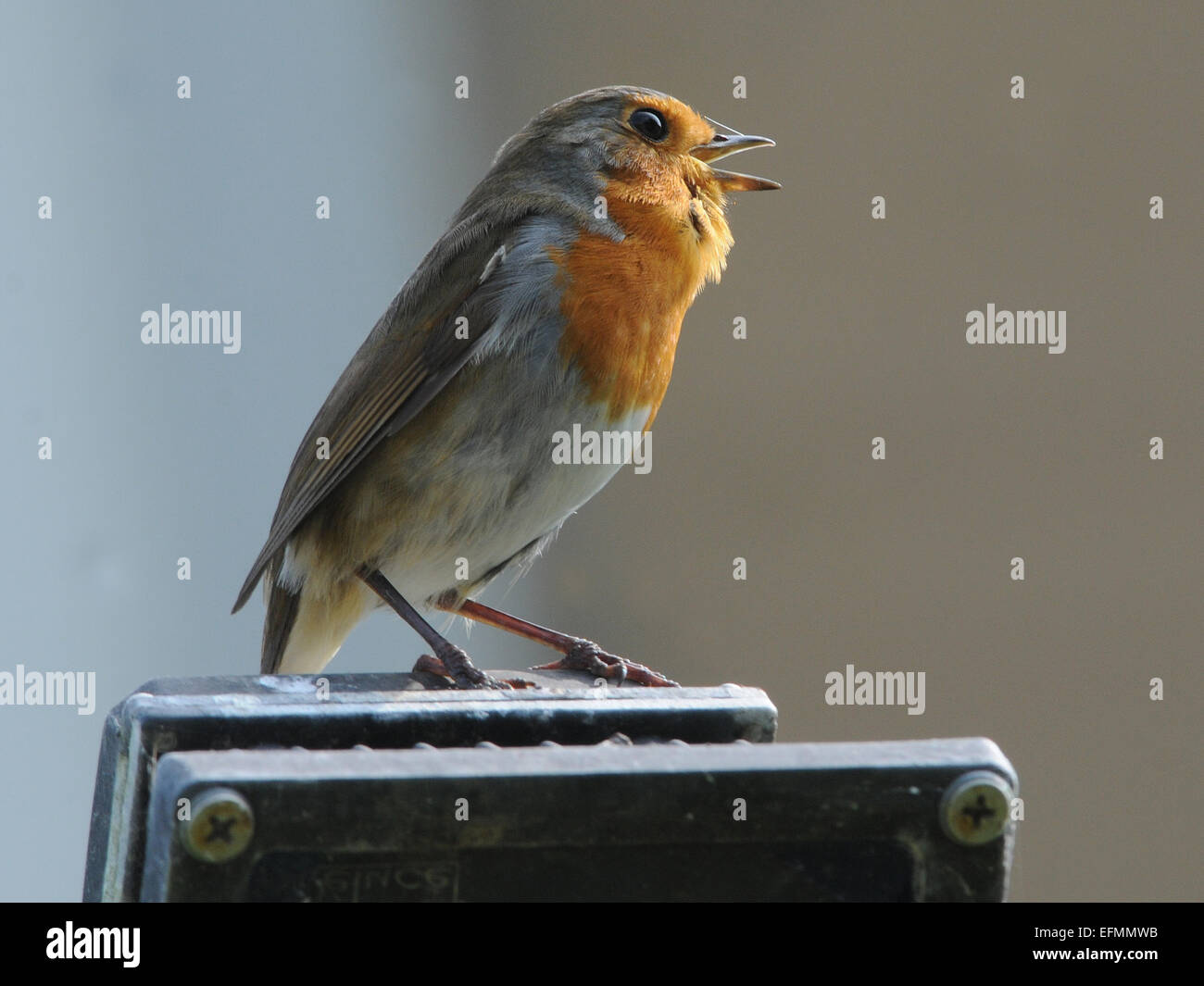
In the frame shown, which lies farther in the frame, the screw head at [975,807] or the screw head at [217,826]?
the screw head at [975,807]

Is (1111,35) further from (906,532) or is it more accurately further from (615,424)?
(615,424)

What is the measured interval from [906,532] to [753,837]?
5615 mm

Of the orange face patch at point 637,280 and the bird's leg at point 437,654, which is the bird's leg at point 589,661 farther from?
the orange face patch at point 637,280

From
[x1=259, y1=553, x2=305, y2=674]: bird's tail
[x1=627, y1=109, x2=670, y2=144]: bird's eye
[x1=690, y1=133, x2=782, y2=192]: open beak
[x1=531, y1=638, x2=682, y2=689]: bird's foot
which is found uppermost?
[x1=627, y1=109, x2=670, y2=144]: bird's eye

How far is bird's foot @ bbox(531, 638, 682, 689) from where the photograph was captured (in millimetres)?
3299

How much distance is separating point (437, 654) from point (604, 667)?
354 mm

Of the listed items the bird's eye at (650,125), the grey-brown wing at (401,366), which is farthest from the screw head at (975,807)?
the bird's eye at (650,125)

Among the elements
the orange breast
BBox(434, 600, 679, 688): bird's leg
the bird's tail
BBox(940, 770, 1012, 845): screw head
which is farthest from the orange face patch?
BBox(940, 770, 1012, 845): screw head

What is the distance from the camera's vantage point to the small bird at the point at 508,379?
3.44 metres

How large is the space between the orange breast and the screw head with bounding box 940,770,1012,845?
Answer: 185 centimetres

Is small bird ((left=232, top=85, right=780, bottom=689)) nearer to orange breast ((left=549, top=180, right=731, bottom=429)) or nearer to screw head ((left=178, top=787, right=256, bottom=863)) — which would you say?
orange breast ((left=549, top=180, right=731, bottom=429))

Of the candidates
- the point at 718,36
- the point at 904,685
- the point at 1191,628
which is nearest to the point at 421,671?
the point at 904,685

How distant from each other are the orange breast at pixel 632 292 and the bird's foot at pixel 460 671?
2.13ft
